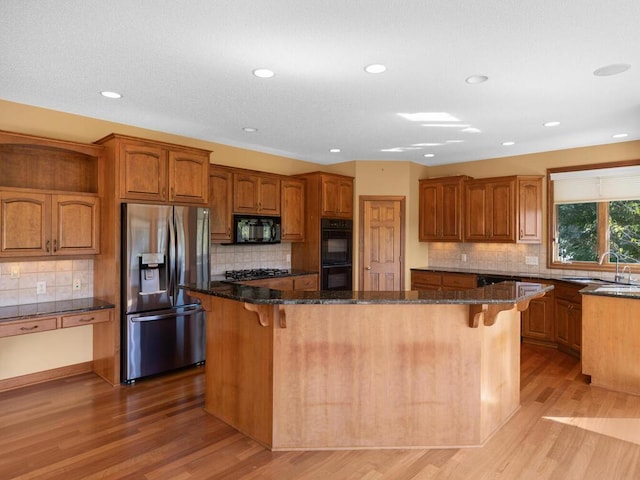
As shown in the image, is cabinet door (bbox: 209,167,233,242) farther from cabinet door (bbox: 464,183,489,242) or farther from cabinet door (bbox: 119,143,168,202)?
cabinet door (bbox: 464,183,489,242)

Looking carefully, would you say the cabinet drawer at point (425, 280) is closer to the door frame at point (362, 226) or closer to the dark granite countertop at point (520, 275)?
the dark granite countertop at point (520, 275)

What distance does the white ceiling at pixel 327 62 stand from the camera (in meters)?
2.22

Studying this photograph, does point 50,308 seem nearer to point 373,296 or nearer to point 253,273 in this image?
point 253,273

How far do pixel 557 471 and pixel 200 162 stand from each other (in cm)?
416

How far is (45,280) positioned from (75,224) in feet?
2.08

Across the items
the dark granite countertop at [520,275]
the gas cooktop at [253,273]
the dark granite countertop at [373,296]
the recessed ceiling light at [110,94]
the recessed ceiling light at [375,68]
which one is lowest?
the dark granite countertop at [520,275]

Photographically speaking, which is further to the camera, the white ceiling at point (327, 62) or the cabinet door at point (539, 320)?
the cabinet door at point (539, 320)

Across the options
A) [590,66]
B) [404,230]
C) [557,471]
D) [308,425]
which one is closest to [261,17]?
[590,66]

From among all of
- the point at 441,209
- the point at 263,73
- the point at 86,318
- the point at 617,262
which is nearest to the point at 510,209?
the point at 441,209

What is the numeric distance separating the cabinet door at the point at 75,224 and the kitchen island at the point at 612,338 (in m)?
4.93

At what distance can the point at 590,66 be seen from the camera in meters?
2.88

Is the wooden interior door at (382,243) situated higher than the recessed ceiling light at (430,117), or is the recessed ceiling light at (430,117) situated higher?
the recessed ceiling light at (430,117)

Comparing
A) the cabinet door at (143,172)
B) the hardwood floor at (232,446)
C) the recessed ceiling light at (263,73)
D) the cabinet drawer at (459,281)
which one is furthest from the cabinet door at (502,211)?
the cabinet door at (143,172)

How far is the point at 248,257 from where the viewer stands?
5578 mm
